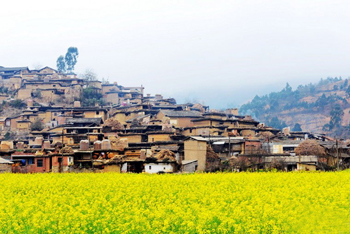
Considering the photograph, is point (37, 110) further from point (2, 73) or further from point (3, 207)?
point (3, 207)

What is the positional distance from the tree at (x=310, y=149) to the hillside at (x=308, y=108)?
194 ft

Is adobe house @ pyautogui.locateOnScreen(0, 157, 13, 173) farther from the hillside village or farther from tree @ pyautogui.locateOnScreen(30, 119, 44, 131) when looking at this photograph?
tree @ pyautogui.locateOnScreen(30, 119, 44, 131)

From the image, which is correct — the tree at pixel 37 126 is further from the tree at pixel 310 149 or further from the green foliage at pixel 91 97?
the tree at pixel 310 149

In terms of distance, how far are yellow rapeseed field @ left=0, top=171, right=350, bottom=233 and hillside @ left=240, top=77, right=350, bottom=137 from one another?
3622 inches

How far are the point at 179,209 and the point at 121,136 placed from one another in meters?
42.8

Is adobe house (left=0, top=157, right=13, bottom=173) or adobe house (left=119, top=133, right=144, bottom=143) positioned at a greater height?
adobe house (left=119, top=133, right=144, bottom=143)

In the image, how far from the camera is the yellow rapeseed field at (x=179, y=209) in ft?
42.2

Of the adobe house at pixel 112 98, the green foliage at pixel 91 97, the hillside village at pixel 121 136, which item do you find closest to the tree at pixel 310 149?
the hillside village at pixel 121 136

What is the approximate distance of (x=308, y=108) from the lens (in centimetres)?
14562

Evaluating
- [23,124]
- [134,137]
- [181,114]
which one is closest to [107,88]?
[23,124]

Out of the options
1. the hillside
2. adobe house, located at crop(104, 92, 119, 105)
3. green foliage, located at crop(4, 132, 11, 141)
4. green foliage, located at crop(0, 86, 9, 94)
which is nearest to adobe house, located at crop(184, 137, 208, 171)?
green foliage, located at crop(4, 132, 11, 141)

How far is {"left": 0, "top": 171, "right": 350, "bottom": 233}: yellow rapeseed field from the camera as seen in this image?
507 inches

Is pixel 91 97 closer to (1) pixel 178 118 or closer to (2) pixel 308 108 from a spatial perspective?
(1) pixel 178 118

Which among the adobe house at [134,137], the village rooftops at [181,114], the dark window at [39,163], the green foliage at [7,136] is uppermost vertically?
the village rooftops at [181,114]
